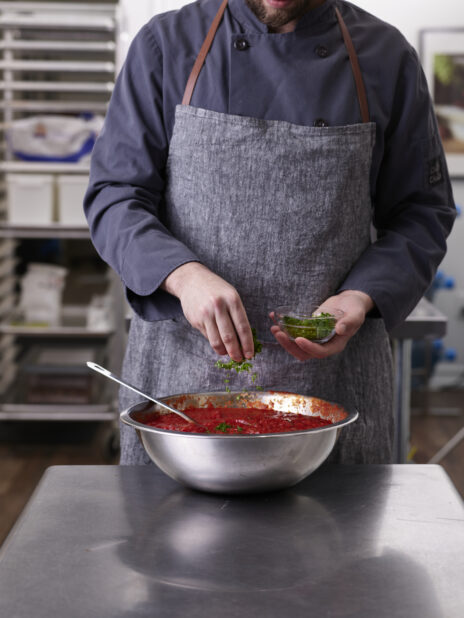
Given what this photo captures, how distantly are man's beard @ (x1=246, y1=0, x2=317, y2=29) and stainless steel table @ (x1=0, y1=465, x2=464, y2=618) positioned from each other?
0.69 meters

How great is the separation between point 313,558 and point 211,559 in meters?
0.10

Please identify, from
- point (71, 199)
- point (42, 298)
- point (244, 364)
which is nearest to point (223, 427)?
point (244, 364)

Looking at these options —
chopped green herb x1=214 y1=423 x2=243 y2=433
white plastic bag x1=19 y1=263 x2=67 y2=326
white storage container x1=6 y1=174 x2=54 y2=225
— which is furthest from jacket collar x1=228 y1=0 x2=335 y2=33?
white plastic bag x1=19 y1=263 x2=67 y2=326

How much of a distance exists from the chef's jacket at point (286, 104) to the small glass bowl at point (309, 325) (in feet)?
0.47

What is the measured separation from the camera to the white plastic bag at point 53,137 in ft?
11.9

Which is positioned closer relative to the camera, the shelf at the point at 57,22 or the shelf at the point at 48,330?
the shelf at the point at 57,22

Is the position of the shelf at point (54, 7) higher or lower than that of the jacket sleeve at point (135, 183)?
higher

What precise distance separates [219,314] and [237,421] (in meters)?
0.17

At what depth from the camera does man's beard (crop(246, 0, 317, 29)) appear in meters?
1.26

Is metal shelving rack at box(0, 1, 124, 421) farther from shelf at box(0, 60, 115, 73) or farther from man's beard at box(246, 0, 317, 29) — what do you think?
man's beard at box(246, 0, 317, 29)

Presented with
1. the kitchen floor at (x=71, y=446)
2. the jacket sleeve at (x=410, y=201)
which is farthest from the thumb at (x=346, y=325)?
the kitchen floor at (x=71, y=446)

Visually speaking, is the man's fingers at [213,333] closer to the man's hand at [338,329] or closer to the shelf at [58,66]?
the man's hand at [338,329]

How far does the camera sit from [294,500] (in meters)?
1.02

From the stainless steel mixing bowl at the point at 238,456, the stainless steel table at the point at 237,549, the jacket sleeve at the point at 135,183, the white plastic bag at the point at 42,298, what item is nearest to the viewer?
the stainless steel table at the point at 237,549
